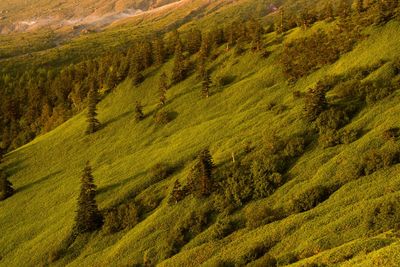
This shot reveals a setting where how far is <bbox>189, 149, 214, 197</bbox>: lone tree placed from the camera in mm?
83625

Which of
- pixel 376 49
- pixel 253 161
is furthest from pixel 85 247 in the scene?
pixel 376 49

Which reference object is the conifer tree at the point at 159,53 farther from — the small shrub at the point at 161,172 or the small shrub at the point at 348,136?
the small shrub at the point at 348,136

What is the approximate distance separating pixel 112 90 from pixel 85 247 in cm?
9780

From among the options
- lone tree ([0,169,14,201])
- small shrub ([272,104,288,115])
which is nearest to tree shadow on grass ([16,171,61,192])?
lone tree ([0,169,14,201])

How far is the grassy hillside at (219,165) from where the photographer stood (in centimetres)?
5469

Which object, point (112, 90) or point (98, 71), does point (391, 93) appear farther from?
point (98, 71)

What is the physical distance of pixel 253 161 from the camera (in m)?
86.2

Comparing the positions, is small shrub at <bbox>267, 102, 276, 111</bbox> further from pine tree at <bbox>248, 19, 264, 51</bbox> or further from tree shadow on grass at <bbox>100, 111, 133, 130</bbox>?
tree shadow on grass at <bbox>100, 111, 133, 130</bbox>

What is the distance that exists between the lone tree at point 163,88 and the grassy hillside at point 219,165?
115 inches

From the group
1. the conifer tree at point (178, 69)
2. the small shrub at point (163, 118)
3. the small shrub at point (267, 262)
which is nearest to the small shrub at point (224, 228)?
the small shrub at point (267, 262)

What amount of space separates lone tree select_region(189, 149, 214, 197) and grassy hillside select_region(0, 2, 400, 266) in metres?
2.59

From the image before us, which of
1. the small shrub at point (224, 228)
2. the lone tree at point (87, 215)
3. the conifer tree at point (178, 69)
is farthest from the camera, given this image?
the conifer tree at point (178, 69)

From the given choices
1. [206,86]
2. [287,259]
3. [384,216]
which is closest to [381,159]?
[384,216]

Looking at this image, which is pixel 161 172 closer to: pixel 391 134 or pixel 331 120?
pixel 331 120
